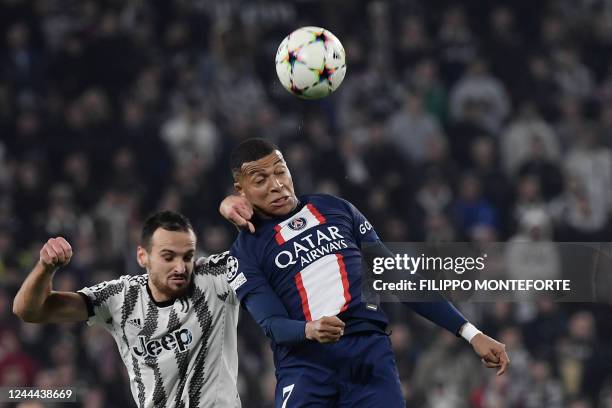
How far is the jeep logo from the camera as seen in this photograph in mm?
5773

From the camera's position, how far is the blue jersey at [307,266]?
5656mm

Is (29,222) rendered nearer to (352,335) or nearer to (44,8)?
(44,8)

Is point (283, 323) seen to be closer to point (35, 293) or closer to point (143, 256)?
point (143, 256)

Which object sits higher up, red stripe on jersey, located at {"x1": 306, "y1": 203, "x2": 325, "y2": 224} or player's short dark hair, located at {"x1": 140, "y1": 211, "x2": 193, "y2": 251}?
player's short dark hair, located at {"x1": 140, "y1": 211, "x2": 193, "y2": 251}

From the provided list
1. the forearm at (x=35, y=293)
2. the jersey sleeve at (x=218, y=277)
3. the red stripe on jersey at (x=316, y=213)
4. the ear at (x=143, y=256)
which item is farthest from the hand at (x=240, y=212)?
the forearm at (x=35, y=293)

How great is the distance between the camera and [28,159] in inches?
526

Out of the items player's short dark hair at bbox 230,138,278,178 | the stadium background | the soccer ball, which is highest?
the soccer ball

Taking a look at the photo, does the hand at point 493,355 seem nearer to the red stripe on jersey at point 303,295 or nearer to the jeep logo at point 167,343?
the red stripe on jersey at point 303,295

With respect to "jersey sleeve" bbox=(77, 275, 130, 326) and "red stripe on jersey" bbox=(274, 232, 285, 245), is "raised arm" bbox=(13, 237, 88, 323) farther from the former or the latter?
"red stripe on jersey" bbox=(274, 232, 285, 245)

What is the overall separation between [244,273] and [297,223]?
401 mm

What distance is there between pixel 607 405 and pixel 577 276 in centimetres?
497

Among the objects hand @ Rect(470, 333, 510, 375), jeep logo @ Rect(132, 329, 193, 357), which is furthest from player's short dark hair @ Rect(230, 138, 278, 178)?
hand @ Rect(470, 333, 510, 375)

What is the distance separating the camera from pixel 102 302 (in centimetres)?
591

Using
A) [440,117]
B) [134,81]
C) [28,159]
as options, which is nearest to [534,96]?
[440,117]
